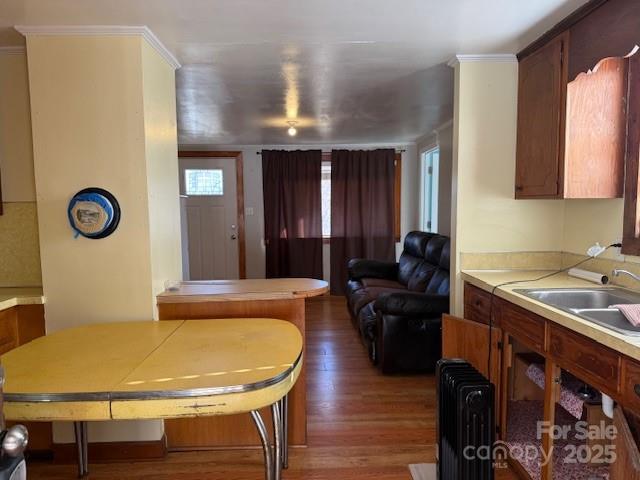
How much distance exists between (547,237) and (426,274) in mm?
1376

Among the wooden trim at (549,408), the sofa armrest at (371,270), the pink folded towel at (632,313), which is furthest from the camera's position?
the sofa armrest at (371,270)

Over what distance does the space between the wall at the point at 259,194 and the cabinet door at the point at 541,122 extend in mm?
3210

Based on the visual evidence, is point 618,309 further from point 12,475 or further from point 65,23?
point 65,23

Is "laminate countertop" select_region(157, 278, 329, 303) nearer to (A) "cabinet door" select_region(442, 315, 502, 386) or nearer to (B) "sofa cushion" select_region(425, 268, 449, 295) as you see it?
(A) "cabinet door" select_region(442, 315, 502, 386)

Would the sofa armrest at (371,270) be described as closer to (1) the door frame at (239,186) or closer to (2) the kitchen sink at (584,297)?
(1) the door frame at (239,186)

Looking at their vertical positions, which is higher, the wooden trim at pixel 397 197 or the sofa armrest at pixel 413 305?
the wooden trim at pixel 397 197

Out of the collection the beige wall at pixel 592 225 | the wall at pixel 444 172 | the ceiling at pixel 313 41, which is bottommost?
the beige wall at pixel 592 225

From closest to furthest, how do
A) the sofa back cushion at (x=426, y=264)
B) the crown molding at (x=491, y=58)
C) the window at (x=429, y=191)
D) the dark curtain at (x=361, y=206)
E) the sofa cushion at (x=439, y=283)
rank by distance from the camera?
1. the crown molding at (x=491, y=58)
2. the sofa cushion at (x=439, y=283)
3. the sofa back cushion at (x=426, y=264)
4. the window at (x=429, y=191)
5. the dark curtain at (x=361, y=206)

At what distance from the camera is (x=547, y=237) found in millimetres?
2371

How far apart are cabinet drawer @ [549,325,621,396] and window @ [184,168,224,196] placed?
4.73 m

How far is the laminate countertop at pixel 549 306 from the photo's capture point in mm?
1169

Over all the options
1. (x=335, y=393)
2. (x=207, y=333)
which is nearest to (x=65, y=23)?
(x=207, y=333)

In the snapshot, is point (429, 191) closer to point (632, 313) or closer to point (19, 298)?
point (632, 313)

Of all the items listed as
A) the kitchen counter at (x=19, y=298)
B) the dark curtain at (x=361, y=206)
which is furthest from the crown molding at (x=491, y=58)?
the dark curtain at (x=361, y=206)
